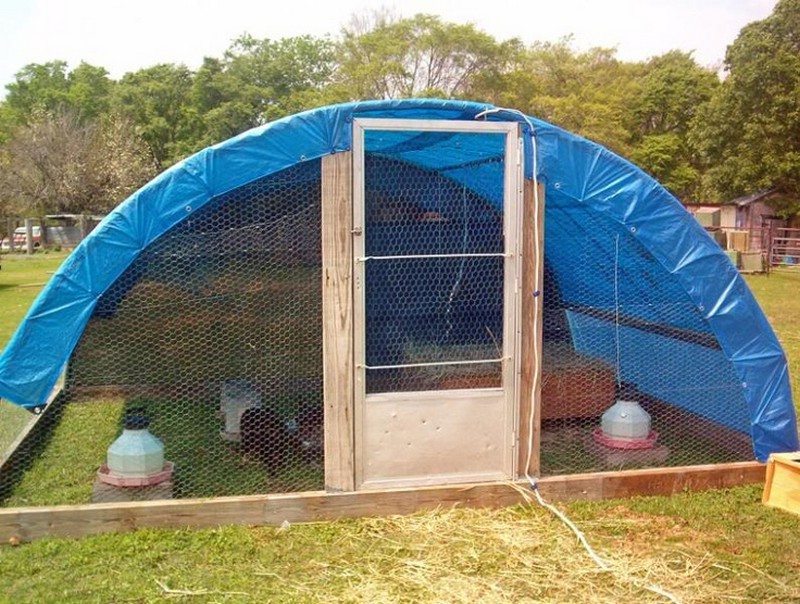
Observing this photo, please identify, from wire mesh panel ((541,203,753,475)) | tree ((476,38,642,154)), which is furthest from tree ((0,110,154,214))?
wire mesh panel ((541,203,753,475))

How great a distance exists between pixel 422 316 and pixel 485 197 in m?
1.18

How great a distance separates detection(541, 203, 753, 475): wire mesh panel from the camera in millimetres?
5645

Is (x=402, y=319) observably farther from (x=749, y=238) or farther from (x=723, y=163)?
(x=723, y=163)

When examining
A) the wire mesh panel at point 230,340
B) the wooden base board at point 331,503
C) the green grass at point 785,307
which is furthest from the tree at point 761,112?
the wire mesh panel at point 230,340

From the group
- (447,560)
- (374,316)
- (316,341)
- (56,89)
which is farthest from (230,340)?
(56,89)

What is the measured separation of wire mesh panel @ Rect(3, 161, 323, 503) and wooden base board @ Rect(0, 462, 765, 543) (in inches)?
12.4

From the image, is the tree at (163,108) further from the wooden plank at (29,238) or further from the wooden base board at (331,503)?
the wooden base board at (331,503)

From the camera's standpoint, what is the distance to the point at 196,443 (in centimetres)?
623

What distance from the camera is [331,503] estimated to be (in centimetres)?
473

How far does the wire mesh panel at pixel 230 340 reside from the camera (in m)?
4.95

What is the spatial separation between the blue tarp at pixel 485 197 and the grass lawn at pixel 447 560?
2.94ft

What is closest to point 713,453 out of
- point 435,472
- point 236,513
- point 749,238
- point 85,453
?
point 435,472

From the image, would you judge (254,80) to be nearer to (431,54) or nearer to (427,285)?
(431,54)

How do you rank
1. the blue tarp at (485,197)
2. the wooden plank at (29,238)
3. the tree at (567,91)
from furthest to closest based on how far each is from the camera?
1. the tree at (567,91)
2. the wooden plank at (29,238)
3. the blue tarp at (485,197)
